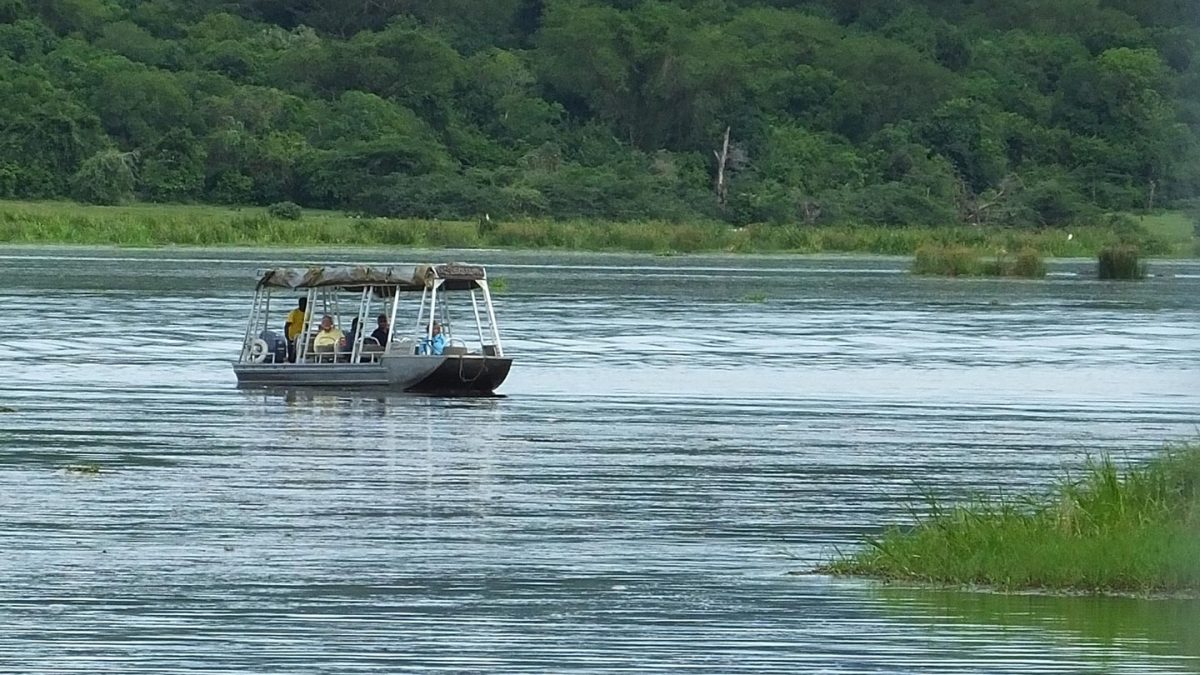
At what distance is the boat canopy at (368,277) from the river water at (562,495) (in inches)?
63.1

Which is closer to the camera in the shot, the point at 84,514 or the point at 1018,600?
the point at 1018,600

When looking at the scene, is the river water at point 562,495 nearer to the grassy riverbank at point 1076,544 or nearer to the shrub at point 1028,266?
the grassy riverbank at point 1076,544

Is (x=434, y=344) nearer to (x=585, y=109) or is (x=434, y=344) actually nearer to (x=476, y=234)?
(x=476, y=234)

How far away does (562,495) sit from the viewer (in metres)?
23.6

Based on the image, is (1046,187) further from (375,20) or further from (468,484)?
(468,484)

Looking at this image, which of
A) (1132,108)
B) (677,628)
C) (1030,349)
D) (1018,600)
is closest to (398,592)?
(677,628)

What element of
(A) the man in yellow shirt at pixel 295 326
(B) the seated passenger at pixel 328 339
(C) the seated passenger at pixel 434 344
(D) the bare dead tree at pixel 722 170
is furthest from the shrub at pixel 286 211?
(C) the seated passenger at pixel 434 344

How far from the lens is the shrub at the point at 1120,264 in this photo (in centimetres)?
8231

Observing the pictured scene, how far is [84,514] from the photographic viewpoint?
71.2 ft

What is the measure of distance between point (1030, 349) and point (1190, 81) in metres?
36.6

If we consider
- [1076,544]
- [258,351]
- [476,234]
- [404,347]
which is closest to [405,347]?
[404,347]

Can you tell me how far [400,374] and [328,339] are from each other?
1.43m

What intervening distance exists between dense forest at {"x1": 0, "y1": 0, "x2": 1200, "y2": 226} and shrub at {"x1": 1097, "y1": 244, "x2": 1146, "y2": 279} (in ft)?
94.9

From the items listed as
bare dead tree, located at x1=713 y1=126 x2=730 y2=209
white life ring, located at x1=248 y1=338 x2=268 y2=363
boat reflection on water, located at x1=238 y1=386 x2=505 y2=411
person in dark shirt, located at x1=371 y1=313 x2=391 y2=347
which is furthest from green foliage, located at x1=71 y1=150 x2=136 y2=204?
boat reflection on water, located at x1=238 y1=386 x2=505 y2=411
